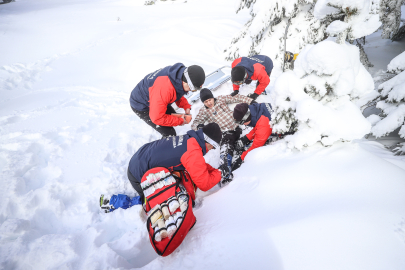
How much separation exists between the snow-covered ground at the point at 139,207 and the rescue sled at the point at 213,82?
0.72 feet

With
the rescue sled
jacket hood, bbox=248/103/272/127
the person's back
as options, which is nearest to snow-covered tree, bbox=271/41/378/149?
jacket hood, bbox=248/103/272/127

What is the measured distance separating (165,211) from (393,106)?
136 inches

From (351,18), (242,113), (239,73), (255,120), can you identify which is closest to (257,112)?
(255,120)

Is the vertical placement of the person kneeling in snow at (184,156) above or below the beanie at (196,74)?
below

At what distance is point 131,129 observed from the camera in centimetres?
367

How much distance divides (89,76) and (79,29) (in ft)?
16.6

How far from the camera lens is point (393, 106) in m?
2.54

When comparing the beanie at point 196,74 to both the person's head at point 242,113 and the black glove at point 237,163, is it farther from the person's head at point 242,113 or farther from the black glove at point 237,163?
the black glove at point 237,163

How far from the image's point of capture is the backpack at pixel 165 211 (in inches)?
62.1

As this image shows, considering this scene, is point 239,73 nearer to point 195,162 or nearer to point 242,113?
point 242,113

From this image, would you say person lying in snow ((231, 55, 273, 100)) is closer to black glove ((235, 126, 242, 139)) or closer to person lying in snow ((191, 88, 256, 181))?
person lying in snow ((191, 88, 256, 181))

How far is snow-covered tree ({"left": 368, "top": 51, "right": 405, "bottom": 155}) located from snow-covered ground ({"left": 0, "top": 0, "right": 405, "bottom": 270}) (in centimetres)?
32

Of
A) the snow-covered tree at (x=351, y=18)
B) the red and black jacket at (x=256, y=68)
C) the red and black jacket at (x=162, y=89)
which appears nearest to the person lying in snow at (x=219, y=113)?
the red and black jacket at (x=256, y=68)

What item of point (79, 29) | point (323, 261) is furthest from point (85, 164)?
point (79, 29)
